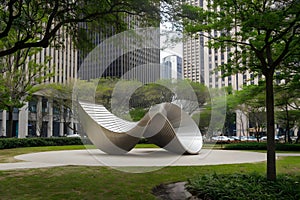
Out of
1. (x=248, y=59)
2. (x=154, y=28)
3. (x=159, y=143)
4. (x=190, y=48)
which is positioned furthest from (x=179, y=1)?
(x=159, y=143)

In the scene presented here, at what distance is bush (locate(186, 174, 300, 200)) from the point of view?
6328mm

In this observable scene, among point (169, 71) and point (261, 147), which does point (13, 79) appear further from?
point (261, 147)

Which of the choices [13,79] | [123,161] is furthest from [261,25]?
[13,79]

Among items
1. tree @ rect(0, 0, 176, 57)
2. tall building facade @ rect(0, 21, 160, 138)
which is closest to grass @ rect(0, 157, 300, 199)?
tree @ rect(0, 0, 176, 57)

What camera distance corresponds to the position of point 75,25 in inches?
372

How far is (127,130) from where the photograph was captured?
14.6 m

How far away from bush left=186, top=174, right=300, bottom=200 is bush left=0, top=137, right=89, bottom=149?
14484 mm

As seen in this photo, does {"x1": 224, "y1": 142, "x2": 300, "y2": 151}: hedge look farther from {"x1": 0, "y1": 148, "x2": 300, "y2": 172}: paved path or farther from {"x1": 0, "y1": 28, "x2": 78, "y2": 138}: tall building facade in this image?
{"x1": 0, "y1": 28, "x2": 78, "y2": 138}: tall building facade

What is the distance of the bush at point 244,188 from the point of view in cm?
633

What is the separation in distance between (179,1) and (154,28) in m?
1.20

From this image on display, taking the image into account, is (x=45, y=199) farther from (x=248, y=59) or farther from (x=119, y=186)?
(x=248, y=59)

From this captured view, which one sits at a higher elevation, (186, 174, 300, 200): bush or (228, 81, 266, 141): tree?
(228, 81, 266, 141): tree

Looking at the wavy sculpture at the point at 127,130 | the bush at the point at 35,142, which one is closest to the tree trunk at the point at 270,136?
the wavy sculpture at the point at 127,130

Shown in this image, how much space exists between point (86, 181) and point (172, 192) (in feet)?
7.48
